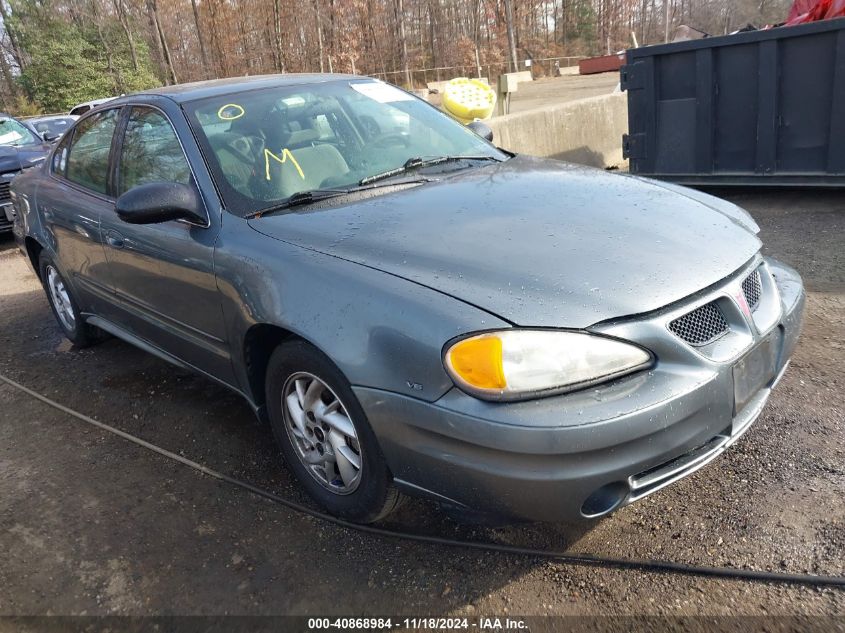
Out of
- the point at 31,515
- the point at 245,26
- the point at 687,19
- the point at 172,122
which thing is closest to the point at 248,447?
the point at 31,515

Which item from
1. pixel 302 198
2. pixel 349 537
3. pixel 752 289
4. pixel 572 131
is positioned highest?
pixel 302 198

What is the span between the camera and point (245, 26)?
3772cm

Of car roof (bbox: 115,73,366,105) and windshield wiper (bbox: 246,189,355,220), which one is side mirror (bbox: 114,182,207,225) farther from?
car roof (bbox: 115,73,366,105)

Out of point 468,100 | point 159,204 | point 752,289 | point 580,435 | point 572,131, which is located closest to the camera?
point 580,435

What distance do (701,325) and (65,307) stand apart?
4.35m

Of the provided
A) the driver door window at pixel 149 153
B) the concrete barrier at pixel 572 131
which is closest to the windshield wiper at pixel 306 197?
the driver door window at pixel 149 153

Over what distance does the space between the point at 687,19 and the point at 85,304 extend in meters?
86.8

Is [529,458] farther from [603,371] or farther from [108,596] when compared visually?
[108,596]

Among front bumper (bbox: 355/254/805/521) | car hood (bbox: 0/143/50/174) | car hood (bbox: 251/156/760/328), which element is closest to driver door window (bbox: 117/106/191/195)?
car hood (bbox: 251/156/760/328)

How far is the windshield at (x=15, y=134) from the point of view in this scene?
10.5 metres

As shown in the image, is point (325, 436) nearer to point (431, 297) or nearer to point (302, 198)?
point (431, 297)

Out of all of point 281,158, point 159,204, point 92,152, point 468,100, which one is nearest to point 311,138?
point 281,158

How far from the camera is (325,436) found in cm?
267

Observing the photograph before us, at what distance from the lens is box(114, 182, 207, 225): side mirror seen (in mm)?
2893
